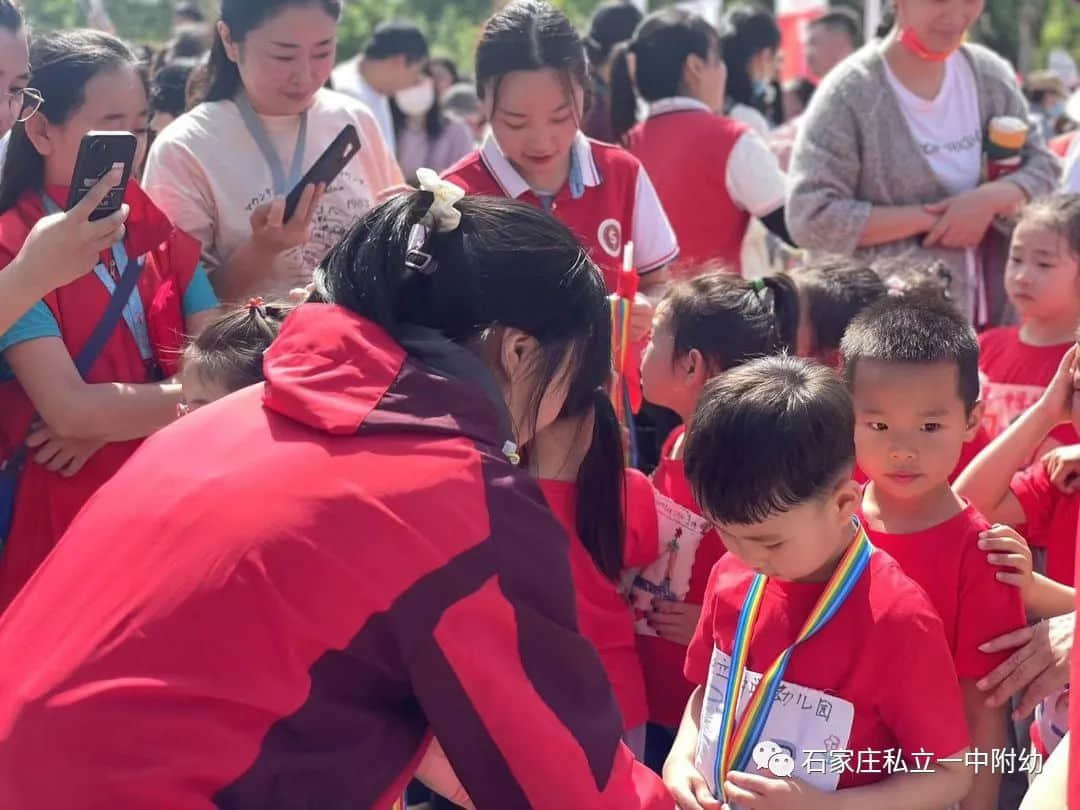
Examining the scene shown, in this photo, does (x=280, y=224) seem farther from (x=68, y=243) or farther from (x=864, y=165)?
(x=864, y=165)

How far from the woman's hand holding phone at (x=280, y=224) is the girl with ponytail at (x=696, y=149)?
1280 millimetres

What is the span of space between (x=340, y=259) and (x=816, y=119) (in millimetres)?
2468

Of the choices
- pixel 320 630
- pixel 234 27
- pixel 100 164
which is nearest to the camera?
pixel 320 630

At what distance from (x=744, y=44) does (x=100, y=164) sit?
4.38 meters

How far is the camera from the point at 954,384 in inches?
97.9

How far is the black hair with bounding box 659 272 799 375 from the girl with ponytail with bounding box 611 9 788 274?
1038 millimetres

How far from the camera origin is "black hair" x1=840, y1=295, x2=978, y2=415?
2496mm

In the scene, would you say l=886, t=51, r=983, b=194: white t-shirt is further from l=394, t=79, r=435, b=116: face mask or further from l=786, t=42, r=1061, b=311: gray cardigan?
l=394, t=79, r=435, b=116: face mask

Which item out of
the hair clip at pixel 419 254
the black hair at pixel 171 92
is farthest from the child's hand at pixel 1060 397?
the black hair at pixel 171 92

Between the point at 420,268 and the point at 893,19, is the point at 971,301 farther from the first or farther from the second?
the point at 420,268

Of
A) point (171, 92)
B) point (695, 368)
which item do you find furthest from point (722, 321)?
point (171, 92)

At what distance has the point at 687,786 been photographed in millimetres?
2236

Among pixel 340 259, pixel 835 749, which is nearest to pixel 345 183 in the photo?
pixel 340 259

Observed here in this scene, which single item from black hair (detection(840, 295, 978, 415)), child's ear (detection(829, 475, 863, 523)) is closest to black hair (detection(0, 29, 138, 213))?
black hair (detection(840, 295, 978, 415))
